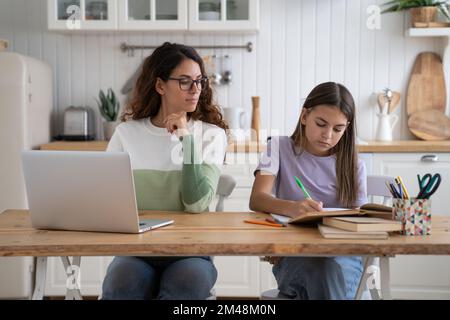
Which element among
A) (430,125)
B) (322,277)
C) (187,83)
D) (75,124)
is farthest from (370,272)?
(75,124)

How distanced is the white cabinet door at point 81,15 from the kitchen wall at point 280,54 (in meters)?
0.30

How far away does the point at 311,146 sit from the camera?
7.94 ft

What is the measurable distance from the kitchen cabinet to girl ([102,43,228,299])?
133 centimetres

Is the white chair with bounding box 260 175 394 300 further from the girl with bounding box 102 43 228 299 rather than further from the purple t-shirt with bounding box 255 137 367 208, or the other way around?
the girl with bounding box 102 43 228 299

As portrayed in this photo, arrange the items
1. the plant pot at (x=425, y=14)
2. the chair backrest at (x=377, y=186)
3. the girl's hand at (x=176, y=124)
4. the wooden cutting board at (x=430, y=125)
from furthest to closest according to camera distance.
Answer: the wooden cutting board at (x=430, y=125), the plant pot at (x=425, y=14), the chair backrest at (x=377, y=186), the girl's hand at (x=176, y=124)

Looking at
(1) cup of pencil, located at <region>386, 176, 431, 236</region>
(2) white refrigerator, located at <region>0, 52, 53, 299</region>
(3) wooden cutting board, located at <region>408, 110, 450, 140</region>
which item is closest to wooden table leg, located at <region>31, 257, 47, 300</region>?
(1) cup of pencil, located at <region>386, 176, 431, 236</region>

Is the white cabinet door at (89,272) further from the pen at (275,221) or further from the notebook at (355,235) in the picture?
the notebook at (355,235)

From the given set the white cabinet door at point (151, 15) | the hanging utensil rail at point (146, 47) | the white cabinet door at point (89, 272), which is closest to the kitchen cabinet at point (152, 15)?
the white cabinet door at point (151, 15)

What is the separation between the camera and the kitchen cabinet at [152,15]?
384 cm

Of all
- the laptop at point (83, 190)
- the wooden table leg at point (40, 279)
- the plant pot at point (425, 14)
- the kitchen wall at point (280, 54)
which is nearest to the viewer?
the laptop at point (83, 190)

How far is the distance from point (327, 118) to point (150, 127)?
62 cm

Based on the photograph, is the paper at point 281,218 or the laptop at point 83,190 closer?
the laptop at point 83,190
